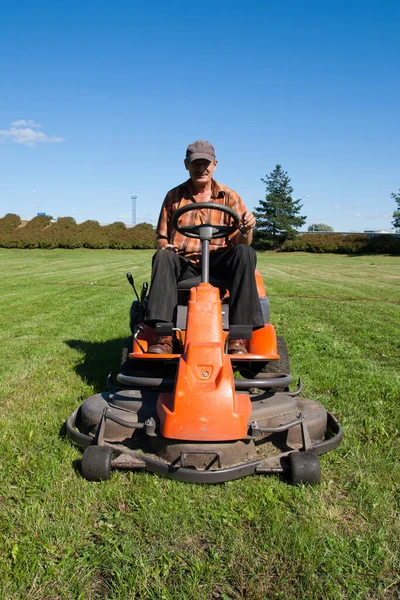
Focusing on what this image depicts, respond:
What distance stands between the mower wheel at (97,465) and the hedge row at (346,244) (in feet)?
120

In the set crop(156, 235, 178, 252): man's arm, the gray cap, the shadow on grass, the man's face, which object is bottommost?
the shadow on grass

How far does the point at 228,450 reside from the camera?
8.86 ft

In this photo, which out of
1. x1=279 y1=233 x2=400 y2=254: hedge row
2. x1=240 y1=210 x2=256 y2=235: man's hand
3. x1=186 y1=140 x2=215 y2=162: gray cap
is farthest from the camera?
x1=279 y1=233 x2=400 y2=254: hedge row

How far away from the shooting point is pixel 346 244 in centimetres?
3878

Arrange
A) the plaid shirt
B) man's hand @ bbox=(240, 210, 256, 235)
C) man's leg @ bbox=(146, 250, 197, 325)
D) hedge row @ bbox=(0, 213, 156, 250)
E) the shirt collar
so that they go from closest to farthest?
man's leg @ bbox=(146, 250, 197, 325) < man's hand @ bbox=(240, 210, 256, 235) < the plaid shirt < the shirt collar < hedge row @ bbox=(0, 213, 156, 250)

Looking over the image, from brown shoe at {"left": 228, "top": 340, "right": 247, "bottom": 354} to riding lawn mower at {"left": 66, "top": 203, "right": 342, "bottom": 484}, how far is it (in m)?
0.07

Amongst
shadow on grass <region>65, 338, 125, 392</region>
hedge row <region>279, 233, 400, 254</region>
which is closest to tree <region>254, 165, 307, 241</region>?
hedge row <region>279, 233, 400, 254</region>

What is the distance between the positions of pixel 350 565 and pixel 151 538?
838mm

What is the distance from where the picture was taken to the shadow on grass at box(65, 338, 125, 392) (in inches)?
183

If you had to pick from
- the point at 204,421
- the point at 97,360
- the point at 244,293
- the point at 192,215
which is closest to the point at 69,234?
the point at 97,360

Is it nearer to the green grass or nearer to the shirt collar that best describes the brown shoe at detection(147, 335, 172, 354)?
the green grass

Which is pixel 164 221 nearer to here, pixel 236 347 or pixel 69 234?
pixel 236 347

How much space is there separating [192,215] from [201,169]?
406 millimetres

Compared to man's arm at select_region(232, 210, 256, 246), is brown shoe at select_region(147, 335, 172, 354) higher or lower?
lower
